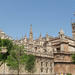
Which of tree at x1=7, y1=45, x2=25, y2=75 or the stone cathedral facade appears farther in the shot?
the stone cathedral facade

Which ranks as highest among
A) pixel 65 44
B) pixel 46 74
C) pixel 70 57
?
pixel 65 44

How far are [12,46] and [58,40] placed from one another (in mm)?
19393

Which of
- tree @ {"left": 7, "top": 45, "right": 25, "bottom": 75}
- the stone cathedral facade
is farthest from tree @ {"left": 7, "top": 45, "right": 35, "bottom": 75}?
the stone cathedral facade

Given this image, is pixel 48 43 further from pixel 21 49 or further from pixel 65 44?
pixel 21 49

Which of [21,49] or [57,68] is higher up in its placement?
[21,49]

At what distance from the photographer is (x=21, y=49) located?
31031mm

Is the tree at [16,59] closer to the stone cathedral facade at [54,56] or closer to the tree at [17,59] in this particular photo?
the tree at [17,59]

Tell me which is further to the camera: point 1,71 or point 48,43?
point 48,43

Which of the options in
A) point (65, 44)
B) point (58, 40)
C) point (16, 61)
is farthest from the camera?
point (58, 40)

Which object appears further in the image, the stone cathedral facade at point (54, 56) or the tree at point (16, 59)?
the stone cathedral facade at point (54, 56)

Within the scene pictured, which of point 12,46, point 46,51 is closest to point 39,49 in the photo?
point 46,51

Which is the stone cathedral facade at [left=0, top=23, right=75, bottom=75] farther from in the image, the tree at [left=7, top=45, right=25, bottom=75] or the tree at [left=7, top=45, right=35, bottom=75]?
the tree at [left=7, top=45, right=25, bottom=75]

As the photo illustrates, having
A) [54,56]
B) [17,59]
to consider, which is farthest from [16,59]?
[54,56]

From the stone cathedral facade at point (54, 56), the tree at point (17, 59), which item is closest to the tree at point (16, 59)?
the tree at point (17, 59)
